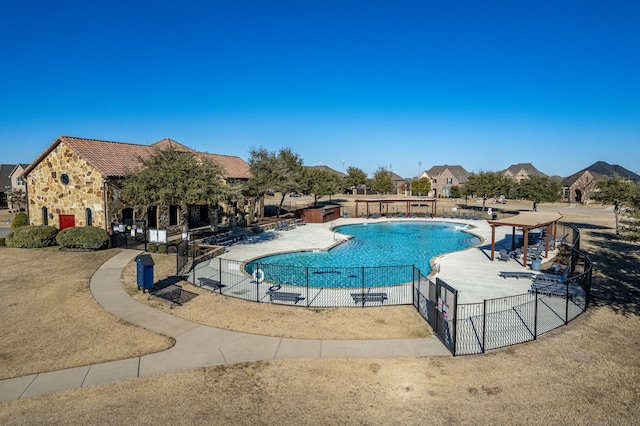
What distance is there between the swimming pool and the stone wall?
1474 cm

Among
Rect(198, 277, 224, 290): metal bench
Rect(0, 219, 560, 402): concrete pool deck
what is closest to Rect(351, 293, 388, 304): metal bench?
Rect(0, 219, 560, 402): concrete pool deck

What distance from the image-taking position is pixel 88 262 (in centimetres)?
2222

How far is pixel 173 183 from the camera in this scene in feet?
79.1

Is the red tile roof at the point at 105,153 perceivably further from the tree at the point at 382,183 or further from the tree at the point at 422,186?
the tree at the point at 422,186

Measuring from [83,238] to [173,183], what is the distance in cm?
737

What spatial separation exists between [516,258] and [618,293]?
24.9 ft

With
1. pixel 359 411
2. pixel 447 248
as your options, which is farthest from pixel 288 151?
pixel 359 411

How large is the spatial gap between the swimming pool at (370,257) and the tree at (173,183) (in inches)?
219

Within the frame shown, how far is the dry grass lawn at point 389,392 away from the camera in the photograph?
26.7ft

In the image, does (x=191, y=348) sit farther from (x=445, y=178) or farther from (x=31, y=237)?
(x=445, y=178)

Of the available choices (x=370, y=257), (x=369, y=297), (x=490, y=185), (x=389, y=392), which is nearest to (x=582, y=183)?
(x=490, y=185)

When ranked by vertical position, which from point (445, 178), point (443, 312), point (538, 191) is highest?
point (445, 178)

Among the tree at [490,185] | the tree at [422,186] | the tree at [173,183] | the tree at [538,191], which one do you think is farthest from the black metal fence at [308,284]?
the tree at [422,186]

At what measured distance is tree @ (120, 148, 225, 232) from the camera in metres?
23.6
